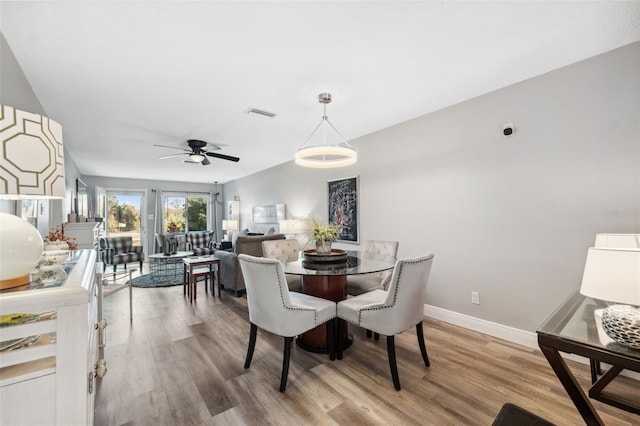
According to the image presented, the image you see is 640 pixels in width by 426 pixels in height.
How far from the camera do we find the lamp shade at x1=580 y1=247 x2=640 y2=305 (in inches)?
41.8

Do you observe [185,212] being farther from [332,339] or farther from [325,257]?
[332,339]

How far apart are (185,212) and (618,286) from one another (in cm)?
950

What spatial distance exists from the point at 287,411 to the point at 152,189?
27.4 ft

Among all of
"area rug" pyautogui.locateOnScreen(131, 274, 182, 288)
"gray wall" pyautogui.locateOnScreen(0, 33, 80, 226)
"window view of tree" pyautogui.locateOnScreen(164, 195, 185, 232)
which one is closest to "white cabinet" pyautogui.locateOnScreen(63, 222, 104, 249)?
"area rug" pyautogui.locateOnScreen(131, 274, 182, 288)

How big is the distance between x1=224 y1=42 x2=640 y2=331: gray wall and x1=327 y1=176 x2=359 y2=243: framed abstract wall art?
510 millimetres

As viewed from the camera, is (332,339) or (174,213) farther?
(174,213)

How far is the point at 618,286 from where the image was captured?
1096mm

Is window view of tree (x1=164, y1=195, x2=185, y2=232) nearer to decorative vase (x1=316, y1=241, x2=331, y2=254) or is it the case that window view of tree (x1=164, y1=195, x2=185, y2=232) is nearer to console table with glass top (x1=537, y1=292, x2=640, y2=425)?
decorative vase (x1=316, y1=241, x2=331, y2=254)

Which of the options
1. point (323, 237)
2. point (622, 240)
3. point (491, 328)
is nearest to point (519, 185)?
point (622, 240)

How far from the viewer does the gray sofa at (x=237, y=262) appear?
4121mm

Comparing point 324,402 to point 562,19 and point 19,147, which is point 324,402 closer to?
point 19,147

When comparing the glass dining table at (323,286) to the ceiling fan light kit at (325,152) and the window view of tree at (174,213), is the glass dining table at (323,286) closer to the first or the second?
the ceiling fan light kit at (325,152)

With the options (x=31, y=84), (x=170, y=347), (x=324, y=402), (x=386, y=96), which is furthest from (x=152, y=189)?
(x=324, y=402)

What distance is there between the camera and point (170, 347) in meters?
2.59
